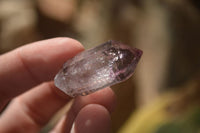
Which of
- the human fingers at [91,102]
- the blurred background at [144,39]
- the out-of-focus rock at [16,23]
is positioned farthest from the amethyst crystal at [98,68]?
the out-of-focus rock at [16,23]

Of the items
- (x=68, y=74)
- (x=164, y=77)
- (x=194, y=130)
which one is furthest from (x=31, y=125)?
(x=164, y=77)

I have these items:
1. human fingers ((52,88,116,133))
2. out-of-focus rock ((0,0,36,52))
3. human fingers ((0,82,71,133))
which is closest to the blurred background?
out-of-focus rock ((0,0,36,52))

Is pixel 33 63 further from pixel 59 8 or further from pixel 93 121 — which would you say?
pixel 59 8

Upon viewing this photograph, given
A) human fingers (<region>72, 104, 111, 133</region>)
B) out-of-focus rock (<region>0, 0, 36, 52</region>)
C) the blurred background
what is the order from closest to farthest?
human fingers (<region>72, 104, 111, 133</region>) < the blurred background < out-of-focus rock (<region>0, 0, 36, 52</region>)

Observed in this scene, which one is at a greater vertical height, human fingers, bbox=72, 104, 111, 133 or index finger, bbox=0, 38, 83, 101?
index finger, bbox=0, 38, 83, 101

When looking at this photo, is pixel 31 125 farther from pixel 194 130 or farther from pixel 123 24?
pixel 123 24

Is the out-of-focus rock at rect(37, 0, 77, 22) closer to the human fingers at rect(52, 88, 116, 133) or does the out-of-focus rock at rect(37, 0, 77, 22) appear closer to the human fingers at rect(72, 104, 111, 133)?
the human fingers at rect(52, 88, 116, 133)
